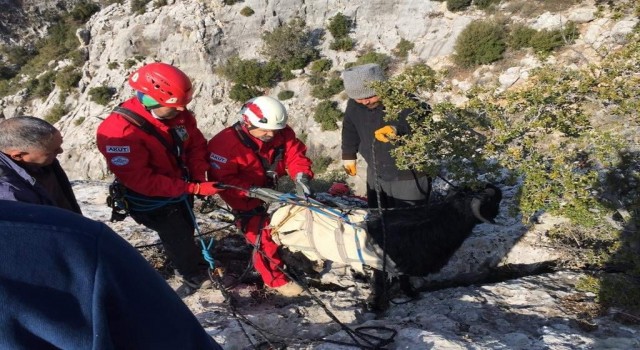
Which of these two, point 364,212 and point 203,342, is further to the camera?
point 364,212

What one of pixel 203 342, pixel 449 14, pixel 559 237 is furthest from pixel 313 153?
pixel 203 342

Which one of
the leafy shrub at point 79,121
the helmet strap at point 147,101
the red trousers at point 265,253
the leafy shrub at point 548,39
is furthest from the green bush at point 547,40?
the leafy shrub at point 79,121

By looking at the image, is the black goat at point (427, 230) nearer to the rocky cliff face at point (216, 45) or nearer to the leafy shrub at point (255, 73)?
the rocky cliff face at point (216, 45)

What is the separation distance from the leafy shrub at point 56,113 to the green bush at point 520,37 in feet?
A: 72.7

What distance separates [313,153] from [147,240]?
11584 millimetres

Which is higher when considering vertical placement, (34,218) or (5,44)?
(5,44)

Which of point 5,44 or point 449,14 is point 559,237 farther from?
point 5,44

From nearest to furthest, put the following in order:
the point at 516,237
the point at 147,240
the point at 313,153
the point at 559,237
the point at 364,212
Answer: the point at 364,212 → the point at 559,237 → the point at 516,237 → the point at 147,240 → the point at 313,153

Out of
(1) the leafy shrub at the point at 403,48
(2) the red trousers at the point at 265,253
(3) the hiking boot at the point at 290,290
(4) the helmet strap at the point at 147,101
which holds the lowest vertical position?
(3) the hiking boot at the point at 290,290

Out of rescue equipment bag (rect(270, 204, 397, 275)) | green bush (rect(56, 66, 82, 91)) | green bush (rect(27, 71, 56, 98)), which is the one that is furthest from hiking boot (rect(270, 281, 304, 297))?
green bush (rect(27, 71, 56, 98))

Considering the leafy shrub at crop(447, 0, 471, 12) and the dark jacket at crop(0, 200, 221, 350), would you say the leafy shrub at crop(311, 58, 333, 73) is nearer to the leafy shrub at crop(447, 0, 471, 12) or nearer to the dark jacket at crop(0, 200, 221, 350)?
the leafy shrub at crop(447, 0, 471, 12)

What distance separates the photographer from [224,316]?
11.4 feet

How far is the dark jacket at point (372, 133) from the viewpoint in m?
3.96

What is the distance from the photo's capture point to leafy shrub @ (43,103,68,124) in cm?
2103
